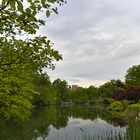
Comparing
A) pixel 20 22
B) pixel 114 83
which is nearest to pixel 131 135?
pixel 20 22

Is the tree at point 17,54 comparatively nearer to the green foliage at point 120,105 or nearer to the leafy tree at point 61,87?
the green foliage at point 120,105

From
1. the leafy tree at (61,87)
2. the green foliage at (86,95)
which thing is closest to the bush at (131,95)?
the green foliage at (86,95)

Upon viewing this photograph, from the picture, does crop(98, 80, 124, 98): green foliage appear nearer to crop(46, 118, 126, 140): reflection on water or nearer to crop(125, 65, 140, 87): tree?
crop(125, 65, 140, 87): tree

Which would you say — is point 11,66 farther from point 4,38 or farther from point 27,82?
point 27,82

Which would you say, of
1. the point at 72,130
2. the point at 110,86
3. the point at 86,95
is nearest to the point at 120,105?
the point at 72,130

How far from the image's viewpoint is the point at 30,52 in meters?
5.00

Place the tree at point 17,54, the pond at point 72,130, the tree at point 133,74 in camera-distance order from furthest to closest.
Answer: the tree at point 133,74 → the pond at point 72,130 → the tree at point 17,54

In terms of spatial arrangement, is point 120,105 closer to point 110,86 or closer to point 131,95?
point 131,95

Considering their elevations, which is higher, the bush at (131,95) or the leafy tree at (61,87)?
the leafy tree at (61,87)

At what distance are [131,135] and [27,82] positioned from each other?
2.51 metres

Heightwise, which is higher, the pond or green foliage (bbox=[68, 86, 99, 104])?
green foliage (bbox=[68, 86, 99, 104])

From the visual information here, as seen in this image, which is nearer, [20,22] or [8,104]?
[20,22]

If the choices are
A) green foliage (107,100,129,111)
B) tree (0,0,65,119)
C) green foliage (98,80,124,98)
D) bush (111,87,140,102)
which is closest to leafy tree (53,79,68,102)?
green foliage (98,80,124,98)

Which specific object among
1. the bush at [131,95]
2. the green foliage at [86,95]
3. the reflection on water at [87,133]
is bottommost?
the reflection on water at [87,133]
